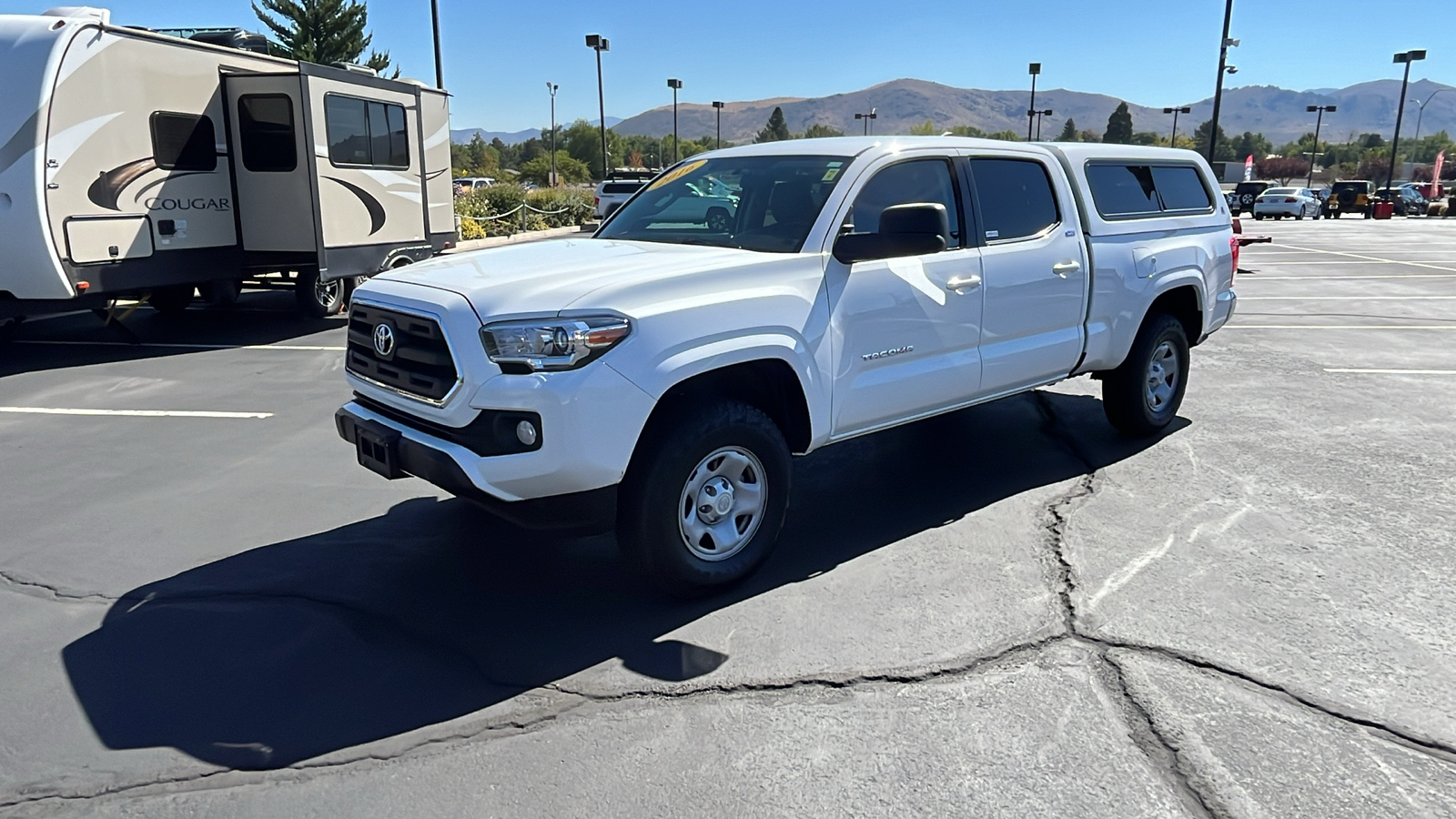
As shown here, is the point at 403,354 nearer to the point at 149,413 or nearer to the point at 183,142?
the point at 149,413

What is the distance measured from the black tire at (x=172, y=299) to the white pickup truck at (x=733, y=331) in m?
9.19

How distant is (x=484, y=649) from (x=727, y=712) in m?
1.03

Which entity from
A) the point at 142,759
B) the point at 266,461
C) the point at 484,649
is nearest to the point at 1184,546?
the point at 484,649

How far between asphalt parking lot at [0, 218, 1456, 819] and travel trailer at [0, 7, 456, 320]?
11.0ft

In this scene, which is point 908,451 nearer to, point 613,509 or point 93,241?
point 613,509

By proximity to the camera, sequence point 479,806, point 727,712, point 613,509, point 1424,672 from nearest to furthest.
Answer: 1. point 479,806
2. point 727,712
3. point 1424,672
4. point 613,509

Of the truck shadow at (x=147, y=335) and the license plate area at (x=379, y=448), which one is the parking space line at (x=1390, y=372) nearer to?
the license plate area at (x=379, y=448)

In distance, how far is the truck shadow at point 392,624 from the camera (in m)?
3.36

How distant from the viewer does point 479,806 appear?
9.48 feet

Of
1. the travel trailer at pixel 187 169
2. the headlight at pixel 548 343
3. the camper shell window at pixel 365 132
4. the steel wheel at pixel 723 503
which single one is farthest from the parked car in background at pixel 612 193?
the headlight at pixel 548 343

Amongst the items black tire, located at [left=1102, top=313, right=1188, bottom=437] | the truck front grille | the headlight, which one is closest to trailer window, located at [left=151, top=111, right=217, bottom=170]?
the truck front grille

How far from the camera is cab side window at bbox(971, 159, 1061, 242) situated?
537 centimetres

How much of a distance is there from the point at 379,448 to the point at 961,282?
2.90 meters

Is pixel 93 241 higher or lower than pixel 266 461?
higher
